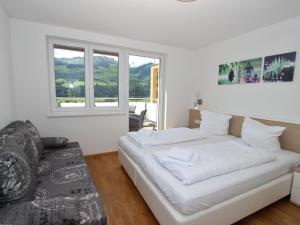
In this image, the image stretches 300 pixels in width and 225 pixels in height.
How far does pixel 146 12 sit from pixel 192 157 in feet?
6.45

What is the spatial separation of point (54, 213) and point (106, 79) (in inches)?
107

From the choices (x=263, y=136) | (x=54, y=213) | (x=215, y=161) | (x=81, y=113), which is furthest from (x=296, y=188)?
(x=81, y=113)

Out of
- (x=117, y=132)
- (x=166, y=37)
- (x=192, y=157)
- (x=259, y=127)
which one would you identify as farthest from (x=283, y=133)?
(x=117, y=132)

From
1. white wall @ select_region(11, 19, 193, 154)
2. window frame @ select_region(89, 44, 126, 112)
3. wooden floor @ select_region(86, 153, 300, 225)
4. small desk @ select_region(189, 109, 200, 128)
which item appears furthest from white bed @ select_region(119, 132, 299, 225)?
small desk @ select_region(189, 109, 200, 128)

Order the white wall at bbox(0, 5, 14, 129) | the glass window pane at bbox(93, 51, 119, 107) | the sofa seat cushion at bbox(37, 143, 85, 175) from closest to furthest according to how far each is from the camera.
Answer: the sofa seat cushion at bbox(37, 143, 85, 175) < the white wall at bbox(0, 5, 14, 129) < the glass window pane at bbox(93, 51, 119, 107)

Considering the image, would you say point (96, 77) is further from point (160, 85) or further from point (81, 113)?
point (160, 85)

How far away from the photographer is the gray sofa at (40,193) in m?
1.02

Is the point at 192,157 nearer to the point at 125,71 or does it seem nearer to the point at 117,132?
the point at 117,132

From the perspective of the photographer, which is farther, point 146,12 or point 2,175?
point 146,12

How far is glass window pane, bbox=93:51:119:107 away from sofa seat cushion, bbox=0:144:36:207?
2182 mm

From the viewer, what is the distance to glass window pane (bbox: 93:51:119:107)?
10.9 ft

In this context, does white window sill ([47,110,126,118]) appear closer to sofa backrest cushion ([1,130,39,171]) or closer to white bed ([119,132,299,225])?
sofa backrest cushion ([1,130,39,171])

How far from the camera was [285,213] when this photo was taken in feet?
5.98

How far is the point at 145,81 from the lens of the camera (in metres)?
4.09
